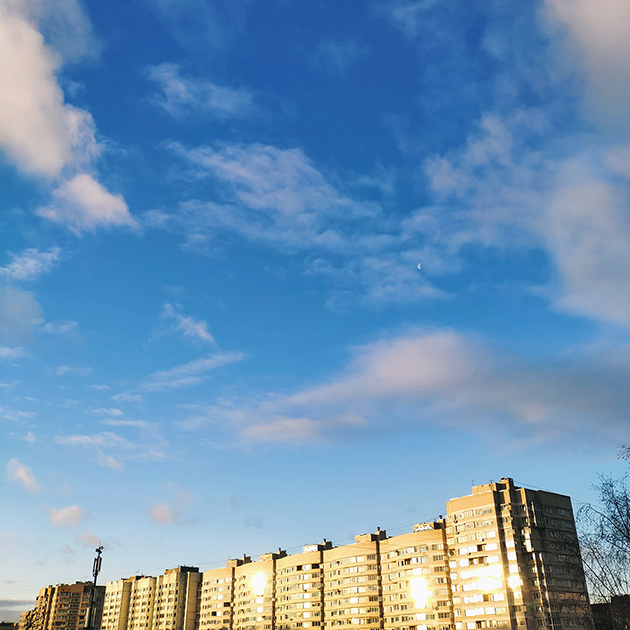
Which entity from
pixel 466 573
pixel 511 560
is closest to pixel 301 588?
pixel 466 573

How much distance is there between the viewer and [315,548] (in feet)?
597

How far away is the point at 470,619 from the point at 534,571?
16560 millimetres

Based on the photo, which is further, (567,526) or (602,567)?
(567,526)

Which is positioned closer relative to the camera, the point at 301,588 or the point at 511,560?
the point at 511,560

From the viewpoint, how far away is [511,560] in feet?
410

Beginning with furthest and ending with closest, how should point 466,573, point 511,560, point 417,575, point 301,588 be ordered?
point 301,588 < point 417,575 < point 466,573 < point 511,560

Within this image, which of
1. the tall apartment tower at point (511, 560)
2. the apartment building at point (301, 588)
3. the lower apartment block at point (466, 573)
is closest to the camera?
the tall apartment tower at point (511, 560)

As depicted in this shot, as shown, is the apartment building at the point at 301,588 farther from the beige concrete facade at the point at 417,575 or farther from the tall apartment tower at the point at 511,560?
the tall apartment tower at the point at 511,560

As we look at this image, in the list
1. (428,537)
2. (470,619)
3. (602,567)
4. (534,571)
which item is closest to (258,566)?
(428,537)

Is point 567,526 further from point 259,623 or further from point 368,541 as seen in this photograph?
point 259,623

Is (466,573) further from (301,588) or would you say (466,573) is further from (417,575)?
(301,588)

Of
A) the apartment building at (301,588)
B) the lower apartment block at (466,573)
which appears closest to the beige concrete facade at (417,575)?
the lower apartment block at (466,573)

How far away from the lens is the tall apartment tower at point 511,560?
396 ft

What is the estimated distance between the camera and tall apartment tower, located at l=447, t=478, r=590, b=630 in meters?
121
